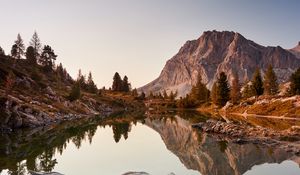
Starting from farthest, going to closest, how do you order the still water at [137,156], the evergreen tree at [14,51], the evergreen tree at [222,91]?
the evergreen tree at [14,51]
the evergreen tree at [222,91]
the still water at [137,156]

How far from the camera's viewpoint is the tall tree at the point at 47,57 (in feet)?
551

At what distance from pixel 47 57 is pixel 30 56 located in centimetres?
1018

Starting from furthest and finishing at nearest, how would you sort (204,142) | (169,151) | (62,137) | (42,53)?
1. (42,53)
2. (62,137)
3. (204,142)
4. (169,151)

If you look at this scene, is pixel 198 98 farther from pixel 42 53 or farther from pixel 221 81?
pixel 42 53

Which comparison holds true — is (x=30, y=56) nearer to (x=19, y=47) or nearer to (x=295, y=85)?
(x=19, y=47)

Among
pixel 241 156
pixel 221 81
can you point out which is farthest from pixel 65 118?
pixel 221 81

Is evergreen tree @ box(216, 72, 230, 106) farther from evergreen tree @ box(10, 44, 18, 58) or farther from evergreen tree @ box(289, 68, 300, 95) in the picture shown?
evergreen tree @ box(10, 44, 18, 58)

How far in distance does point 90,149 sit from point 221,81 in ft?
364

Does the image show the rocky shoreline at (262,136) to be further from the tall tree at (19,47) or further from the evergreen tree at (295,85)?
the tall tree at (19,47)

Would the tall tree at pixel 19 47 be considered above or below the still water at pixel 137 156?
above

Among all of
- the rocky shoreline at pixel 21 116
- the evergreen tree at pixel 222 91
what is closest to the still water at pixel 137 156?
the rocky shoreline at pixel 21 116

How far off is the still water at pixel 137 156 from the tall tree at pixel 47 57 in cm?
11808

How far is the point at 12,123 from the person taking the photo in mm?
65875

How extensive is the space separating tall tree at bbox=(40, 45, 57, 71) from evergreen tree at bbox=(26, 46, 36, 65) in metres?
6.54
